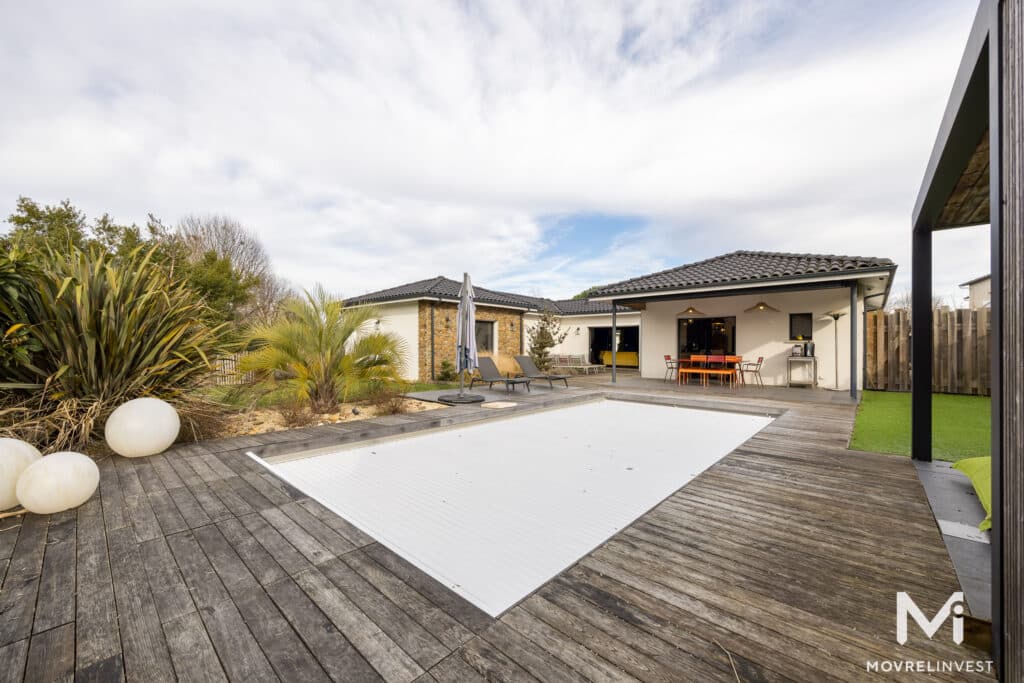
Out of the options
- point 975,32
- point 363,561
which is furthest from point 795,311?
point 363,561

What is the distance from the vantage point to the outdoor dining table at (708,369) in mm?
10438

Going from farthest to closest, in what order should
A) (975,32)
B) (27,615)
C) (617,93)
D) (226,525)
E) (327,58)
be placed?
(617,93) → (327,58) → (226,525) → (975,32) → (27,615)

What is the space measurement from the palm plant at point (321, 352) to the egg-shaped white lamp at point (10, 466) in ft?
9.93

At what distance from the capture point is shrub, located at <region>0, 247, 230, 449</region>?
3.79m

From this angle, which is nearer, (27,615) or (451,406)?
(27,615)

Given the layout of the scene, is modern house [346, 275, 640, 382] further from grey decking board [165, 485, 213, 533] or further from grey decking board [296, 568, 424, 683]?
grey decking board [296, 568, 424, 683]

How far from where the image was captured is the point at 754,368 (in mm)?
11086

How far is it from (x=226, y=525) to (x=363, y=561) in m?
1.13

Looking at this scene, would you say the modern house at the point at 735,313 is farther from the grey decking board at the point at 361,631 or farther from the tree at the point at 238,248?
the tree at the point at 238,248

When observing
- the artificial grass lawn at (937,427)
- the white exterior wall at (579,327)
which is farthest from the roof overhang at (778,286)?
the white exterior wall at (579,327)

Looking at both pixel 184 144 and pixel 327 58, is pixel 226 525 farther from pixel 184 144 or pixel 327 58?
pixel 184 144

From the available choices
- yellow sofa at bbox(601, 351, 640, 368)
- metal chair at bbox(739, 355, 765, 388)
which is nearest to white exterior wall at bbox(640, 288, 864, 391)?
metal chair at bbox(739, 355, 765, 388)

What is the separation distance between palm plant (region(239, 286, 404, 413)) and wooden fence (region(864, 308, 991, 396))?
36.1 feet

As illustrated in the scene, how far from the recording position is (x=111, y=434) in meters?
3.75
